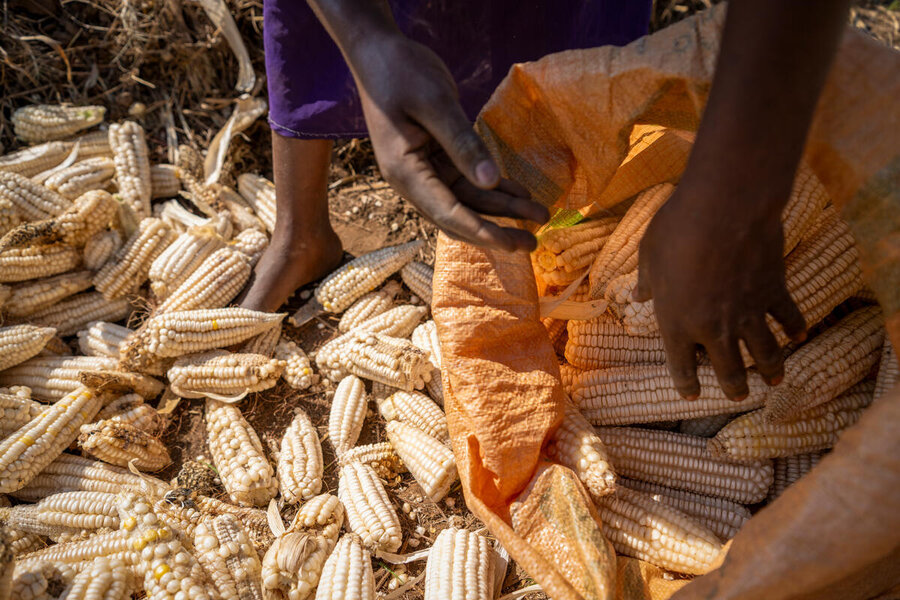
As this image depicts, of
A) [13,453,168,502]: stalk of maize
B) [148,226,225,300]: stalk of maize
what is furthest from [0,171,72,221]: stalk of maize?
[13,453,168,502]: stalk of maize

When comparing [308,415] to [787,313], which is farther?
[308,415]

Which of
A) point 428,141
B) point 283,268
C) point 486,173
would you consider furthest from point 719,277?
point 283,268

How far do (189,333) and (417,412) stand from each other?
1.00 m

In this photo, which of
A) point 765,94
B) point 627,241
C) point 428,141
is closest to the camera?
point 765,94

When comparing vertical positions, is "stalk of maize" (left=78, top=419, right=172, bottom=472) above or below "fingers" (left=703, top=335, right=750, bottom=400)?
below

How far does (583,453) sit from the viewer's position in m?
1.70

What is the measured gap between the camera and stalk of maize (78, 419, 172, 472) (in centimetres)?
209

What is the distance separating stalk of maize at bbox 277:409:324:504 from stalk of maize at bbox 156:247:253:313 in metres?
0.72

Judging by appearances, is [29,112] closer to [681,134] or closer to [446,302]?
[446,302]

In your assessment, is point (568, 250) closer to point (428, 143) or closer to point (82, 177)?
point (428, 143)

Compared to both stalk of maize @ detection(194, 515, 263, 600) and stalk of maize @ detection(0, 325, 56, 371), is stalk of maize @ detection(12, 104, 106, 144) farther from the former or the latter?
Answer: stalk of maize @ detection(194, 515, 263, 600)

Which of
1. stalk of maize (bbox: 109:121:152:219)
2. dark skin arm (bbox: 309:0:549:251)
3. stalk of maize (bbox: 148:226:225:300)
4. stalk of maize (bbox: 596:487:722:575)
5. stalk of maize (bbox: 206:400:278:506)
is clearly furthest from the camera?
stalk of maize (bbox: 109:121:152:219)

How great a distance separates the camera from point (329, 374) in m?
2.45

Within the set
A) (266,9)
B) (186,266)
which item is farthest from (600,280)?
(186,266)
